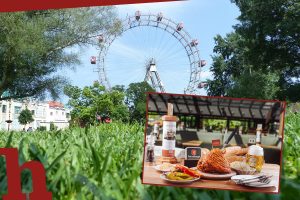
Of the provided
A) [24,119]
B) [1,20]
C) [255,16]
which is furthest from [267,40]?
[24,119]

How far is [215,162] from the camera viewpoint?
0.48 meters

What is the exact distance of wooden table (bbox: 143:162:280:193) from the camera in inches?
18.4

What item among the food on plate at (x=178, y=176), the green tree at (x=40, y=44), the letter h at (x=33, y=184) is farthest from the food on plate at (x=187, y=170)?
the green tree at (x=40, y=44)

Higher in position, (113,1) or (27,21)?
(27,21)

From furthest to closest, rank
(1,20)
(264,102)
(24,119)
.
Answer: (24,119) < (1,20) < (264,102)

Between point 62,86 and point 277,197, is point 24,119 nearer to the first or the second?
point 62,86

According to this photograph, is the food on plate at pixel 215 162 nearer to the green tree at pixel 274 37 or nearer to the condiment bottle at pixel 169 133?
the condiment bottle at pixel 169 133

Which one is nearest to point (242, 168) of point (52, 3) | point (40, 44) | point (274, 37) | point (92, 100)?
point (52, 3)

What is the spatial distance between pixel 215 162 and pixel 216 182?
0.02m

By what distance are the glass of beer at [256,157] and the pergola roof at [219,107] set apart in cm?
3

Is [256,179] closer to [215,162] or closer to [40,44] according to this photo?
[215,162]

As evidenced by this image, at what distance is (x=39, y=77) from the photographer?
1552 centimetres

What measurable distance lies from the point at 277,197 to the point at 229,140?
89 mm

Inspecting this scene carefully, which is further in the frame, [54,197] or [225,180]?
[54,197]
